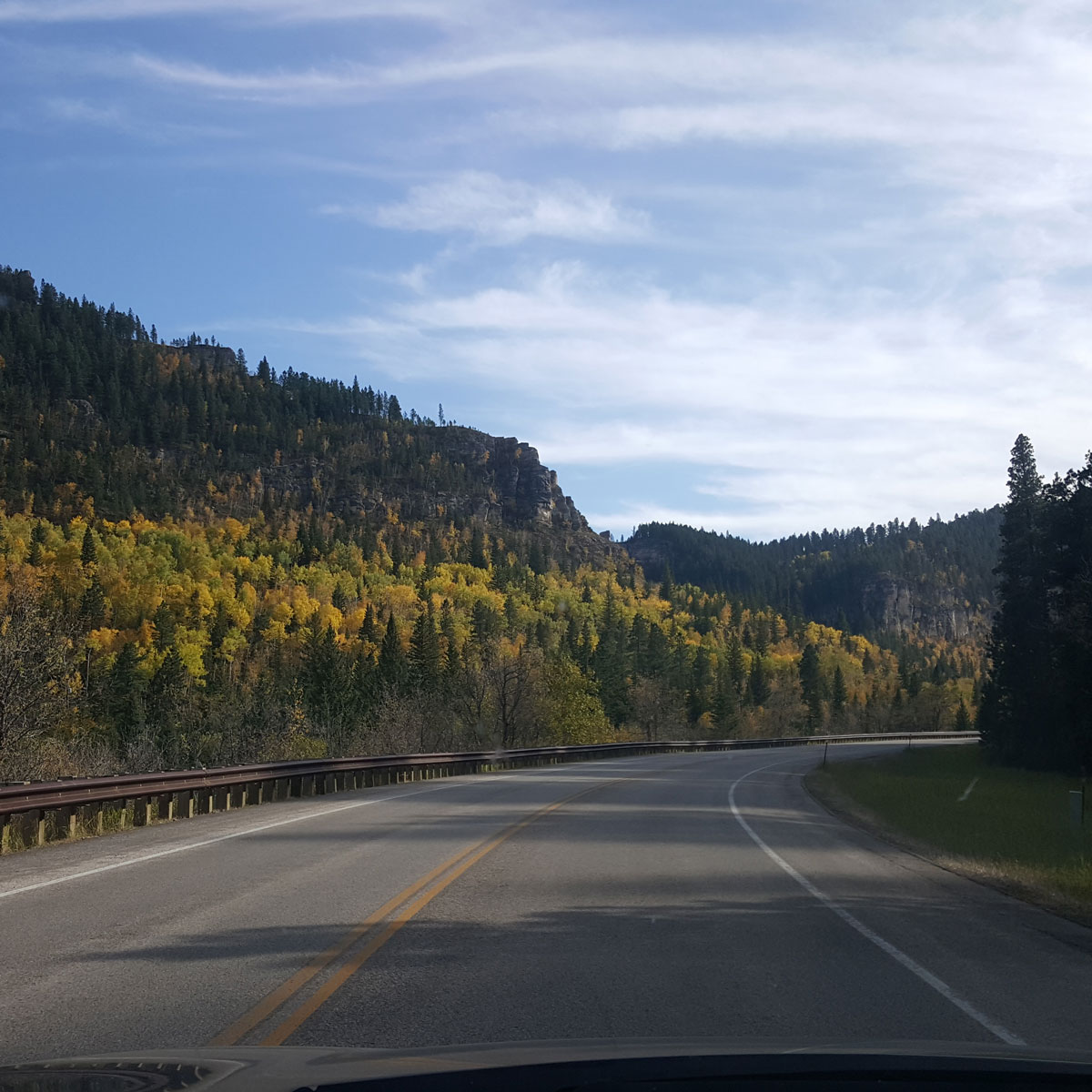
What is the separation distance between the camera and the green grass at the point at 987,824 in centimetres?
1254

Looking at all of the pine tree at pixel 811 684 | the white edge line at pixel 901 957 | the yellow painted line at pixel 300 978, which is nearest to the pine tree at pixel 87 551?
the pine tree at pixel 811 684

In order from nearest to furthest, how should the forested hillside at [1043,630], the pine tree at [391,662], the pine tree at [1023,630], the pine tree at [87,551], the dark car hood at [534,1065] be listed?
the dark car hood at [534,1065] < the forested hillside at [1043,630] < the pine tree at [1023,630] < the pine tree at [391,662] < the pine tree at [87,551]

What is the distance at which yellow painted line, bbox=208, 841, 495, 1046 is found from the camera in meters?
5.61

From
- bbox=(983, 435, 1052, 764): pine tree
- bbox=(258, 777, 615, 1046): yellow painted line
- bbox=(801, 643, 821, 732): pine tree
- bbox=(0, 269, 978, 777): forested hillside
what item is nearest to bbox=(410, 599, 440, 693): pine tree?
bbox=(0, 269, 978, 777): forested hillside

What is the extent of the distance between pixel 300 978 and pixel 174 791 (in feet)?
40.4

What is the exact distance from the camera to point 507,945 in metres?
8.01

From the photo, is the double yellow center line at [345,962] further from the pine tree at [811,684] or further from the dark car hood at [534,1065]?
the pine tree at [811,684]

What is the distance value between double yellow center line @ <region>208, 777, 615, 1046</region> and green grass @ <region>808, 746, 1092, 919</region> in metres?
6.13

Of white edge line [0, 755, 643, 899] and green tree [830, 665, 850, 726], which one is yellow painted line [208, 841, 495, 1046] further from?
green tree [830, 665, 850, 726]

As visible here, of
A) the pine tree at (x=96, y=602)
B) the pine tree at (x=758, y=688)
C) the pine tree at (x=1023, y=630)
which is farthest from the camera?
the pine tree at (x=758, y=688)

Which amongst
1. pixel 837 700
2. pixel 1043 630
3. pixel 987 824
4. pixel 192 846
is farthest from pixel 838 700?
pixel 192 846

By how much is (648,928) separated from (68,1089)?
5742 millimetres

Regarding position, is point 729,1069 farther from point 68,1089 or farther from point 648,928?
point 648,928

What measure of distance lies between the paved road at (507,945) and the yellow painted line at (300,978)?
2 centimetres
